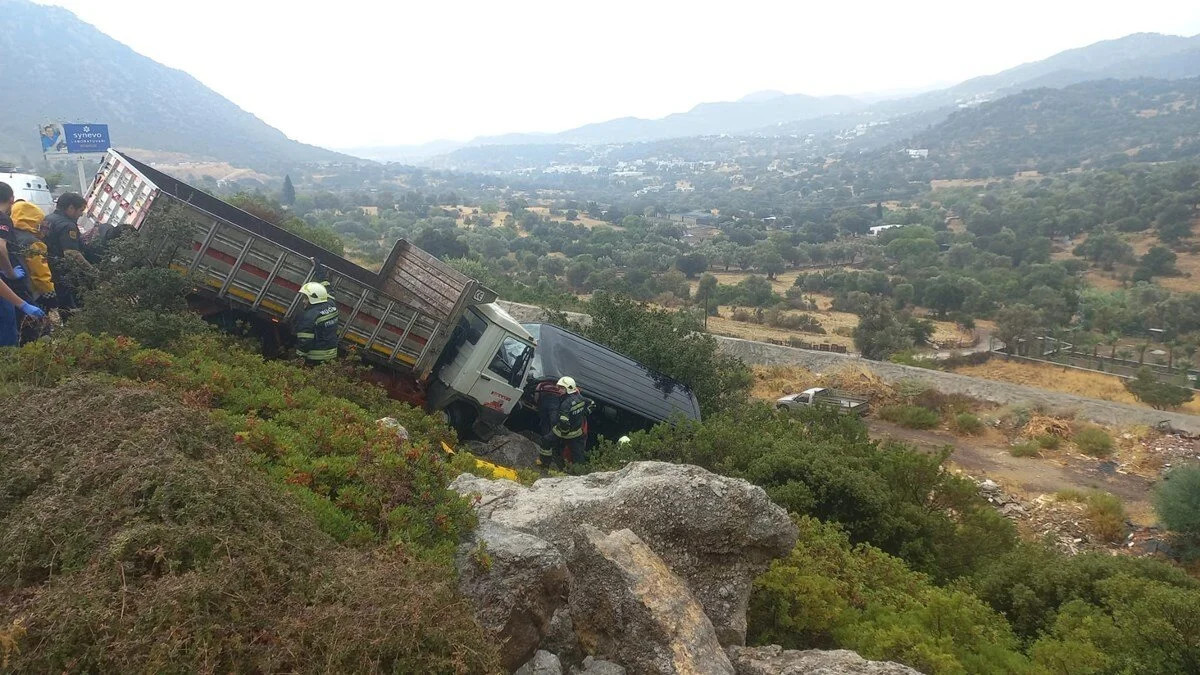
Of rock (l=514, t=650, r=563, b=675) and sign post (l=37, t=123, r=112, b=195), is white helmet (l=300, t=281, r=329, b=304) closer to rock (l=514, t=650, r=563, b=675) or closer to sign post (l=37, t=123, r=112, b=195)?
rock (l=514, t=650, r=563, b=675)

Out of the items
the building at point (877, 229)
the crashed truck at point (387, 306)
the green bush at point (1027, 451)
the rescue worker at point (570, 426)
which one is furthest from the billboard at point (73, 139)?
the building at point (877, 229)

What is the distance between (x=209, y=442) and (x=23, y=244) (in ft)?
16.7

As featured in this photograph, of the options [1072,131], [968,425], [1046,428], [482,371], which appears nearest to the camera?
[482,371]

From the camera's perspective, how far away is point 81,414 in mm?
4027

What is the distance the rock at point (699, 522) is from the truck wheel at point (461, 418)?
169 inches

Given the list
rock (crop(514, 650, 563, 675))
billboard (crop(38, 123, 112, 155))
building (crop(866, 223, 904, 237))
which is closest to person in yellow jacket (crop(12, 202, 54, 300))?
rock (crop(514, 650, 563, 675))

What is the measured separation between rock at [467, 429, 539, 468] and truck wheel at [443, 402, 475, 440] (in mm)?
201

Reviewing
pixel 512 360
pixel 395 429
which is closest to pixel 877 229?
pixel 512 360

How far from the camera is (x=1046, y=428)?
2070 cm

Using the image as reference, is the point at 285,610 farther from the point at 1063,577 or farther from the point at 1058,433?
the point at 1058,433

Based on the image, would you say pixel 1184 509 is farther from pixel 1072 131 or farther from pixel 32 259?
pixel 1072 131

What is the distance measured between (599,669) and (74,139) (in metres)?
22.4

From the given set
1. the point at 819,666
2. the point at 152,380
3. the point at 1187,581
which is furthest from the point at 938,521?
the point at 152,380

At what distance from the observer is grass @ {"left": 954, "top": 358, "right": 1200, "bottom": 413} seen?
86.4ft
